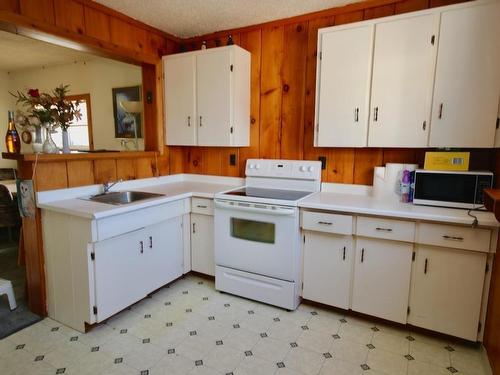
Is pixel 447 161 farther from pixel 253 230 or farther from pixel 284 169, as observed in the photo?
pixel 253 230

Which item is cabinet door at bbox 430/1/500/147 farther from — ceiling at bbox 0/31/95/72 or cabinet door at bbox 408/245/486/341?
ceiling at bbox 0/31/95/72

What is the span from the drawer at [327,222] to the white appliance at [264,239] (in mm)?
81

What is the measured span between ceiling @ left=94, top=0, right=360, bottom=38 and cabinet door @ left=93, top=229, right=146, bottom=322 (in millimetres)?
1812

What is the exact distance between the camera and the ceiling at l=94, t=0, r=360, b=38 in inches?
95.3

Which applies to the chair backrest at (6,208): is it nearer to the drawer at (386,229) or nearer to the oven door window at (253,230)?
the oven door window at (253,230)

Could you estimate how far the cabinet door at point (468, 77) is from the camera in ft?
6.19

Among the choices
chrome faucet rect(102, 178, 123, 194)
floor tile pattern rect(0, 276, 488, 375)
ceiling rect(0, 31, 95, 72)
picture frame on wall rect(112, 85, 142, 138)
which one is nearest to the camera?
floor tile pattern rect(0, 276, 488, 375)

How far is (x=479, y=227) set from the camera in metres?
1.81

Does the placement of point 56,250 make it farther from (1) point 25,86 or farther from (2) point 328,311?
(1) point 25,86

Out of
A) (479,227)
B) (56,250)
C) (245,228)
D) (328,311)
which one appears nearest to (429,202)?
(479,227)

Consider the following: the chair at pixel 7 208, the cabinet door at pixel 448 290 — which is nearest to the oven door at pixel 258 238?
the cabinet door at pixel 448 290

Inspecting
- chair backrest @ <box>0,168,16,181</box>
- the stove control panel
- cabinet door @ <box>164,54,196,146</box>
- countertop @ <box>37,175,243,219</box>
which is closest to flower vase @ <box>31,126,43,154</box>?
countertop @ <box>37,175,243,219</box>

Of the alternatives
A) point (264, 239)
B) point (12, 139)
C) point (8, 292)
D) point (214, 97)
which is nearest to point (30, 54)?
point (12, 139)

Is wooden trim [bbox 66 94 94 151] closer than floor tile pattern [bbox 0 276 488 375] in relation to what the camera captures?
No
